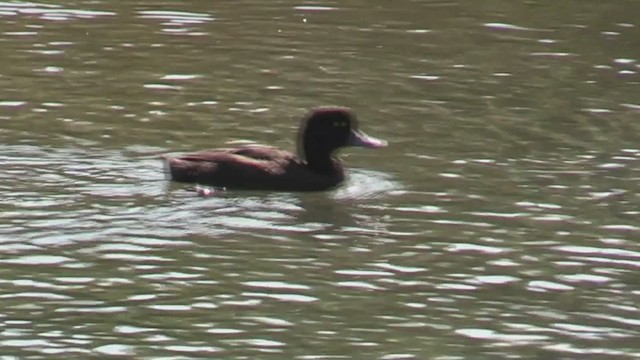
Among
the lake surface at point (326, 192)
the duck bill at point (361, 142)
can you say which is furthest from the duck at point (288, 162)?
the lake surface at point (326, 192)

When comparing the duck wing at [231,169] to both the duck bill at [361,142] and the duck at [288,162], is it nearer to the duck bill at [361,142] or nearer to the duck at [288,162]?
the duck at [288,162]

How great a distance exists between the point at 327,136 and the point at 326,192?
0.64 metres

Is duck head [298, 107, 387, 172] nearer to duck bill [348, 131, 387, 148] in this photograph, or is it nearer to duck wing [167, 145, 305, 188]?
duck bill [348, 131, 387, 148]

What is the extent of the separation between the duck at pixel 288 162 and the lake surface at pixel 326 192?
131 mm

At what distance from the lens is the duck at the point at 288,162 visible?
15508 millimetres

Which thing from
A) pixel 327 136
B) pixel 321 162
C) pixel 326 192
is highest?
pixel 327 136

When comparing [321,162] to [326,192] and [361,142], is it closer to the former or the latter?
[326,192]

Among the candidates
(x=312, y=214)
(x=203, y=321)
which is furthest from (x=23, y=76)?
(x=203, y=321)

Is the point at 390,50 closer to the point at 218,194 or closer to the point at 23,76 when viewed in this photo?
the point at 23,76

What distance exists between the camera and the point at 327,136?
1619 cm

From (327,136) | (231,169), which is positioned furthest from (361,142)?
(231,169)

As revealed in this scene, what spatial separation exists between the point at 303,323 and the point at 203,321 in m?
0.60

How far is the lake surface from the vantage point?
11914mm

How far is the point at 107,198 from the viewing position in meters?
14.9
